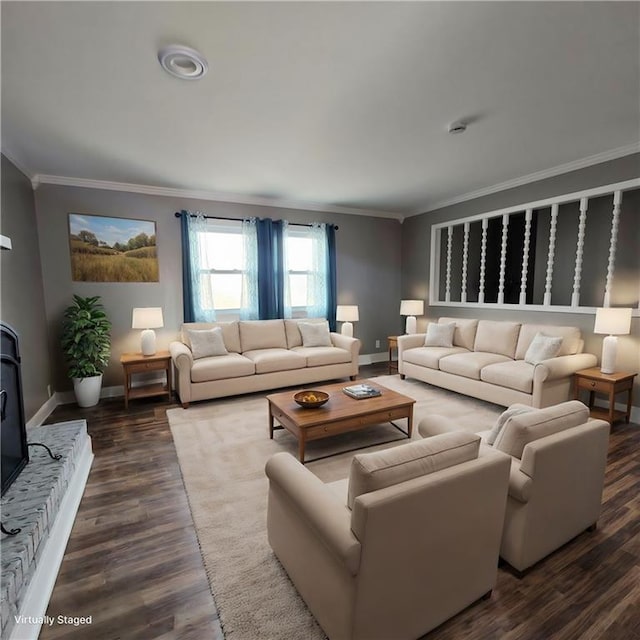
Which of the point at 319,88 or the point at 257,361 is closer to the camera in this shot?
the point at 319,88

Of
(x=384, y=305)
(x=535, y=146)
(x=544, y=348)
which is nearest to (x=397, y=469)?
(x=544, y=348)

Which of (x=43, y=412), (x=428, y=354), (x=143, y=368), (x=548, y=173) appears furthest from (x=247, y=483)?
(x=548, y=173)

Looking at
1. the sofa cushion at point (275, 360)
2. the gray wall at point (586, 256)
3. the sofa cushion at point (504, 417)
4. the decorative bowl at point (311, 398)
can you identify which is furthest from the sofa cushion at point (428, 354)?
the sofa cushion at point (504, 417)

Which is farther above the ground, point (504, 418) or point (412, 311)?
point (412, 311)

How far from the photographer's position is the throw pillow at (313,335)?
4.86 m

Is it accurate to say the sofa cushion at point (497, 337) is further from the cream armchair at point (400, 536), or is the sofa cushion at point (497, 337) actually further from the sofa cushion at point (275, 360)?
the cream armchair at point (400, 536)

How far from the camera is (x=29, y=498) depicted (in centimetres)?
164

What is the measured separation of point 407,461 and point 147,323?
12.0 ft

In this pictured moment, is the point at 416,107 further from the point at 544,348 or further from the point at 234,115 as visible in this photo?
the point at 544,348

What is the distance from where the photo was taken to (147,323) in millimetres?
3988

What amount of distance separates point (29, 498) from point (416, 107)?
332 centimetres

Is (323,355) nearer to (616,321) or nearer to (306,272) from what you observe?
(306,272)

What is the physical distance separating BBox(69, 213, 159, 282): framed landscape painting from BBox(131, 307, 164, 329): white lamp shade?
0.59m

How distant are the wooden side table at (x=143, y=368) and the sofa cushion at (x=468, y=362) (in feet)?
11.0
